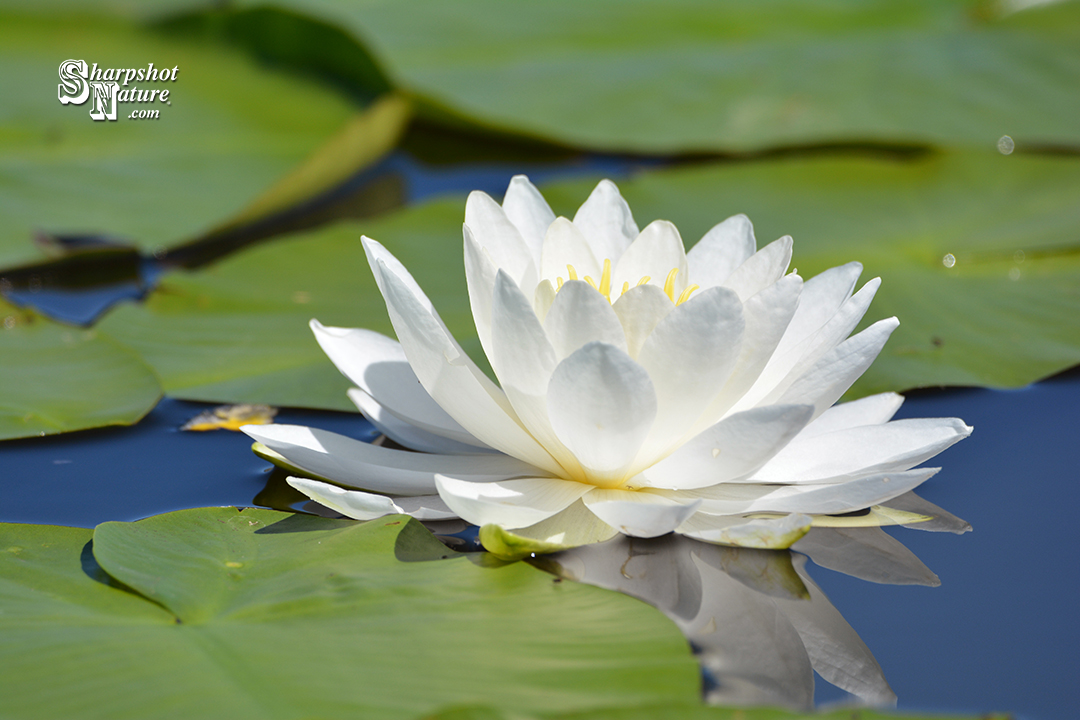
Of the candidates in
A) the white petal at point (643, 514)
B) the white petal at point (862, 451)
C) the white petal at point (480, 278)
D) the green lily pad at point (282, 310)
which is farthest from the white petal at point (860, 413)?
the green lily pad at point (282, 310)

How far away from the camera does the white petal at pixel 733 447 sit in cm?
111

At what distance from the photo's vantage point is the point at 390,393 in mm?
1458

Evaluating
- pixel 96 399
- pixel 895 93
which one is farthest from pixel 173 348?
pixel 895 93

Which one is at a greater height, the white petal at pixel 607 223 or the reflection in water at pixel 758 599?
the white petal at pixel 607 223

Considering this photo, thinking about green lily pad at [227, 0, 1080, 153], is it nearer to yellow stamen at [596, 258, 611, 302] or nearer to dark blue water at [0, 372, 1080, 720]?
dark blue water at [0, 372, 1080, 720]

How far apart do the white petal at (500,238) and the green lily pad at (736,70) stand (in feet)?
5.01

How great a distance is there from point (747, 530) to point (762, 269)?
41 cm

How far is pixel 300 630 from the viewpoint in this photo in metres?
1.01

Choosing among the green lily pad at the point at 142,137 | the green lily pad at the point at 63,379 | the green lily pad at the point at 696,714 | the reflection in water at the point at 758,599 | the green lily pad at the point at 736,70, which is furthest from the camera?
the green lily pad at the point at 736,70

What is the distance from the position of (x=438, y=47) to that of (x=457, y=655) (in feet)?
9.24

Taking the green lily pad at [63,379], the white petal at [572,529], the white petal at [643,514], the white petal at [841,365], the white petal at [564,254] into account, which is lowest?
the green lily pad at [63,379]

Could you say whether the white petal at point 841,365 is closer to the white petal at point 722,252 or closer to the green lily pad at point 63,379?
the white petal at point 722,252

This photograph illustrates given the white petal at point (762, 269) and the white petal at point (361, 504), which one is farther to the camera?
the white petal at point (762, 269)

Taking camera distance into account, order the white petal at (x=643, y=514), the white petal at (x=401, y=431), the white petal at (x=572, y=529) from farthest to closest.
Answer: the white petal at (x=401, y=431)
the white petal at (x=572, y=529)
the white petal at (x=643, y=514)
